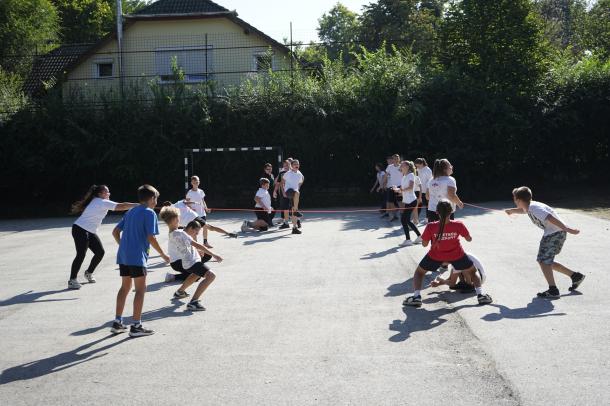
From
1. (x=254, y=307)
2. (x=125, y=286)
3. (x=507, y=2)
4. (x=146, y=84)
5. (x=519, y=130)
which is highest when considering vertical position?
Result: (x=507, y=2)

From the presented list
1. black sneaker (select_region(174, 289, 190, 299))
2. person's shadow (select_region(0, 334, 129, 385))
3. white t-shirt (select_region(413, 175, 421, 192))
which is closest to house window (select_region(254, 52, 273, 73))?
white t-shirt (select_region(413, 175, 421, 192))

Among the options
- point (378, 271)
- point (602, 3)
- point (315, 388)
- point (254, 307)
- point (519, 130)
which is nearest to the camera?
point (315, 388)

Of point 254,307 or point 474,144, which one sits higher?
point 474,144

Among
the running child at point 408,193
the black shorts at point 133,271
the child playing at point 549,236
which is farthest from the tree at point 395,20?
the black shorts at point 133,271

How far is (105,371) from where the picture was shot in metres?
5.92

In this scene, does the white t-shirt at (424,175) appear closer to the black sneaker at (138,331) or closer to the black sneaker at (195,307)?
the black sneaker at (195,307)

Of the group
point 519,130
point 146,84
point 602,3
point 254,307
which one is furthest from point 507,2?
point 602,3

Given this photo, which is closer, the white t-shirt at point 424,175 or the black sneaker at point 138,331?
the black sneaker at point 138,331

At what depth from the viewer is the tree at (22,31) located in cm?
3112

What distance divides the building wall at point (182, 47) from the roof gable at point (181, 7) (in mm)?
863

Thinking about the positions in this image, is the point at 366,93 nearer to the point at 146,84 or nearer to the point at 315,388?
the point at 146,84

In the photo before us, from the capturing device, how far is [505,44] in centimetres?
2417

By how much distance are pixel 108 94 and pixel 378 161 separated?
10515mm

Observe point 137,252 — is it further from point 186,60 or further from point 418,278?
point 186,60
